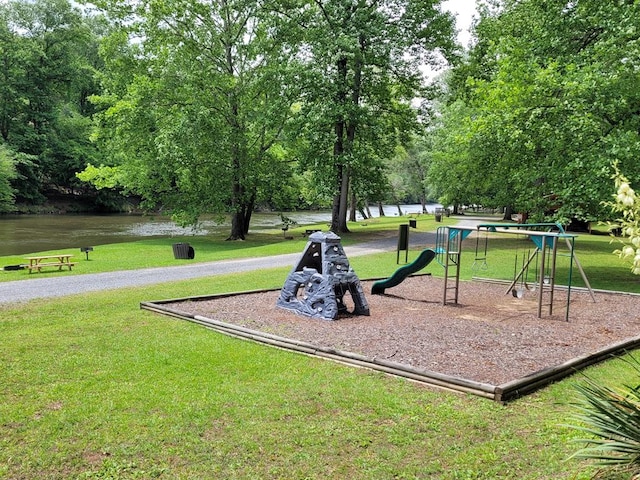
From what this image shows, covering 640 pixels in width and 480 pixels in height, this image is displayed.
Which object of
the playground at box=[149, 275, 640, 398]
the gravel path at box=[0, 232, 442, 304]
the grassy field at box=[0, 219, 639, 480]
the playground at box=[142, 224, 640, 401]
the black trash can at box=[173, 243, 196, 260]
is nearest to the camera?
the grassy field at box=[0, 219, 639, 480]

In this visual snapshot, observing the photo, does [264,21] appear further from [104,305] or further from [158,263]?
[104,305]

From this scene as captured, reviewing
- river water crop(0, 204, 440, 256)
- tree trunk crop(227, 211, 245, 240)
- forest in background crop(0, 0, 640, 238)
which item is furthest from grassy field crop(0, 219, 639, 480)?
tree trunk crop(227, 211, 245, 240)

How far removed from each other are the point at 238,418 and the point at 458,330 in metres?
5.36

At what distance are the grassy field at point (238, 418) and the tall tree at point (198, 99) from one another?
21494 mm

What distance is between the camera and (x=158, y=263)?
818 inches

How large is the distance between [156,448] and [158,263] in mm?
16347

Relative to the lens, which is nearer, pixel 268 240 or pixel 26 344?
pixel 26 344

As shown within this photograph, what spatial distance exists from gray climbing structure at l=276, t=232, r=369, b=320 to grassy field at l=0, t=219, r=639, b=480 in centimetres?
229

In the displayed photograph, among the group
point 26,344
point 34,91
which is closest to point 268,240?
point 26,344

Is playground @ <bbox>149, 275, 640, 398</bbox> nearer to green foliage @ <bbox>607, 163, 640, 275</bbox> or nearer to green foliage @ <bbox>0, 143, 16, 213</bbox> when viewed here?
green foliage @ <bbox>607, 163, 640, 275</bbox>

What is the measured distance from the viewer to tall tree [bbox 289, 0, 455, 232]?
29.9 meters

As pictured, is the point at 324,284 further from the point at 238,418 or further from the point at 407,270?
the point at 238,418

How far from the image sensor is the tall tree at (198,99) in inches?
1141

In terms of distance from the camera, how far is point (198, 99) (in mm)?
29125
